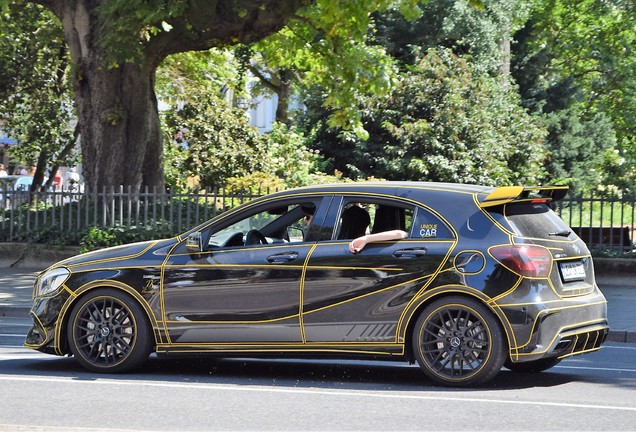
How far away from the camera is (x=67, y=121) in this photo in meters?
30.8

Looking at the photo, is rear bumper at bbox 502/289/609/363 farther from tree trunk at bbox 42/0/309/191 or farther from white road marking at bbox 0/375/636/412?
tree trunk at bbox 42/0/309/191

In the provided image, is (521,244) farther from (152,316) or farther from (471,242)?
(152,316)

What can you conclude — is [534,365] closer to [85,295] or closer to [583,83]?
[85,295]

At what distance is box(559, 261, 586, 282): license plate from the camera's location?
8.81 m

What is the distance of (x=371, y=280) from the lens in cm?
889

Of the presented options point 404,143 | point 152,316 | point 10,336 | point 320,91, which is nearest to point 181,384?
point 152,316

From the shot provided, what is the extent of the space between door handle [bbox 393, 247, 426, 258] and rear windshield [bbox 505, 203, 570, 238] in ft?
2.24

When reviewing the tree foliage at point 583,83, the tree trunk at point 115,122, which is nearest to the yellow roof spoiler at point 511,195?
the tree trunk at point 115,122

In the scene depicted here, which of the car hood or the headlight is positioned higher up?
the car hood

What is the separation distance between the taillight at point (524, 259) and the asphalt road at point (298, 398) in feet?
2.91

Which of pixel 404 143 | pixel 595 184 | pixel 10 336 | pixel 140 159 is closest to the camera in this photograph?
pixel 10 336

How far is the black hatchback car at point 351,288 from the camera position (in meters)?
8.61

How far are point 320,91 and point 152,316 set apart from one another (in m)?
24.7

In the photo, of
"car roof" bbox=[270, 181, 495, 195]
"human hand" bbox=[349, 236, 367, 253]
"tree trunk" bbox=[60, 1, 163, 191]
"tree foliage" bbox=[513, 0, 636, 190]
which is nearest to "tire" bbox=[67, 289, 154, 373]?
"car roof" bbox=[270, 181, 495, 195]
